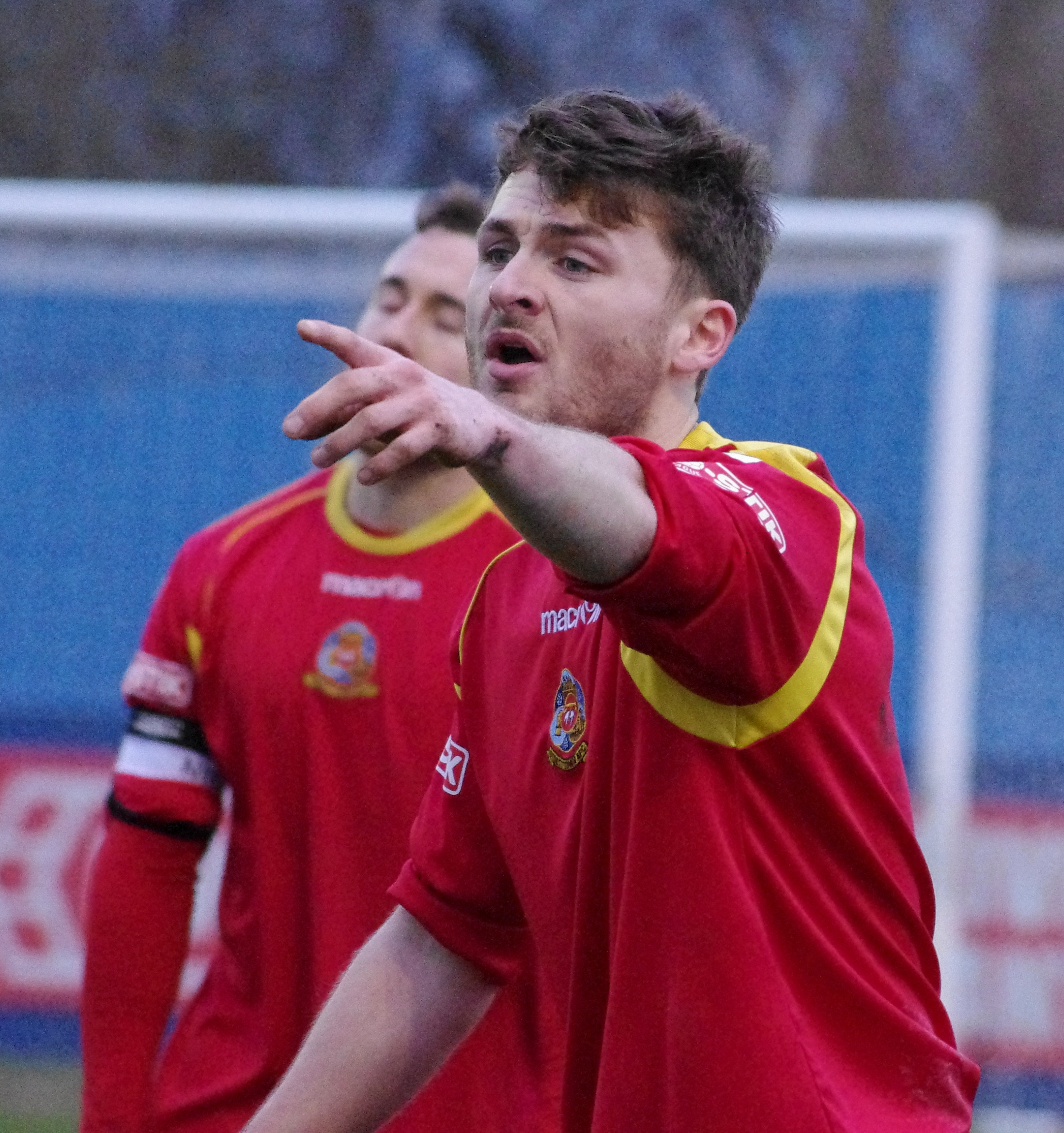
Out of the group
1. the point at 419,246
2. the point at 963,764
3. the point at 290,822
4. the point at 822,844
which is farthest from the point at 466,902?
the point at 963,764

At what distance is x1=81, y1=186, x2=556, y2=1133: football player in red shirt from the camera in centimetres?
339

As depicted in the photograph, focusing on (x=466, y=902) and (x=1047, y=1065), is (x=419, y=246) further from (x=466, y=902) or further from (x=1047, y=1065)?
(x=1047, y=1065)

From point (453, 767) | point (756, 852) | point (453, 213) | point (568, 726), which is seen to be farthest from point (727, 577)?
point (453, 213)

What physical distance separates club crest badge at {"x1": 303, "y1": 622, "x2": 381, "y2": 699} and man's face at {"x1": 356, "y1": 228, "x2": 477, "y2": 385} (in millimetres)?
532

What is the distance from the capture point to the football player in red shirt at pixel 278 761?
11.1ft

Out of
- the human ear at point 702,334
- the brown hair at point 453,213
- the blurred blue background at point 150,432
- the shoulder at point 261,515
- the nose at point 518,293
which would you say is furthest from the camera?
the blurred blue background at point 150,432

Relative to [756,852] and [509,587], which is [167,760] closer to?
[509,587]

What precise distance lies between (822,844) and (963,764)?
3.97 metres

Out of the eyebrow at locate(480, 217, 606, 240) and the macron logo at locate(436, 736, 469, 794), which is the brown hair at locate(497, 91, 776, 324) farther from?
the macron logo at locate(436, 736, 469, 794)

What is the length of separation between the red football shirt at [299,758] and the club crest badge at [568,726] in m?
1.03

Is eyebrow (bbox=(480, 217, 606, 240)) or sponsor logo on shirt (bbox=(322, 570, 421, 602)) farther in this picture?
sponsor logo on shirt (bbox=(322, 570, 421, 602))

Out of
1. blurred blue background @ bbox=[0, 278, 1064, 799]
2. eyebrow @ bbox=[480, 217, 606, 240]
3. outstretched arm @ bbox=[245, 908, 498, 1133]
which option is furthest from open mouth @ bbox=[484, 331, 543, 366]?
blurred blue background @ bbox=[0, 278, 1064, 799]

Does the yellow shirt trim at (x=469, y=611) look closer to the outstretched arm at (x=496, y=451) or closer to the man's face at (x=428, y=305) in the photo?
the outstretched arm at (x=496, y=451)

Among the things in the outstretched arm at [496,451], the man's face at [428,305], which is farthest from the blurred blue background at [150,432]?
the outstretched arm at [496,451]
